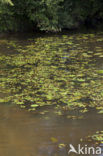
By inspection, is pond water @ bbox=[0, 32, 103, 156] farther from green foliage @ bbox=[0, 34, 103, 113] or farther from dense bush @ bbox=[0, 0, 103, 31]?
dense bush @ bbox=[0, 0, 103, 31]

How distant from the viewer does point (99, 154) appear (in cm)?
590

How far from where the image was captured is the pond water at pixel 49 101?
6398 millimetres

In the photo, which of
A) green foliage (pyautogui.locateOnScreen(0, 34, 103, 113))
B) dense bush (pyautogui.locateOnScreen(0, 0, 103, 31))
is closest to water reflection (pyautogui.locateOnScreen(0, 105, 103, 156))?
green foliage (pyautogui.locateOnScreen(0, 34, 103, 113))

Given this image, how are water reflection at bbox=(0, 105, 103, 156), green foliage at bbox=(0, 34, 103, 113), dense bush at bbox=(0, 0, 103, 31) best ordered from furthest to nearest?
dense bush at bbox=(0, 0, 103, 31) < green foliage at bbox=(0, 34, 103, 113) < water reflection at bbox=(0, 105, 103, 156)

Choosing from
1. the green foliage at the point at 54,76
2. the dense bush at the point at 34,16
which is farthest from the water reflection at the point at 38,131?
the dense bush at the point at 34,16

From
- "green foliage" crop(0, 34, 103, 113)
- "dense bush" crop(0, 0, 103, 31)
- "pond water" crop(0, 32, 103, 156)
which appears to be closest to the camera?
"pond water" crop(0, 32, 103, 156)

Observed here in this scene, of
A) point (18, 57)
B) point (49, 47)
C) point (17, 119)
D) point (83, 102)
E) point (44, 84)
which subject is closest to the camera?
point (17, 119)

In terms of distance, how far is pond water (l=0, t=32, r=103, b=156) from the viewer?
6.40 metres

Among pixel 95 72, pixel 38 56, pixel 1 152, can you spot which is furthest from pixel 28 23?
pixel 1 152

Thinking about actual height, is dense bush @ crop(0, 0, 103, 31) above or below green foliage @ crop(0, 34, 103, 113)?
above

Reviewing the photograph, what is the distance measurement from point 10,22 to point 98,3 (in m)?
10.4

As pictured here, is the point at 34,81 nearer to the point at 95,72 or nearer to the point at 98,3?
the point at 95,72

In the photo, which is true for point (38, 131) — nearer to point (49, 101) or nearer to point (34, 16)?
point (49, 101)

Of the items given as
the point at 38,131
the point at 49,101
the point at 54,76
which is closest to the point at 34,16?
the point at 54,76
